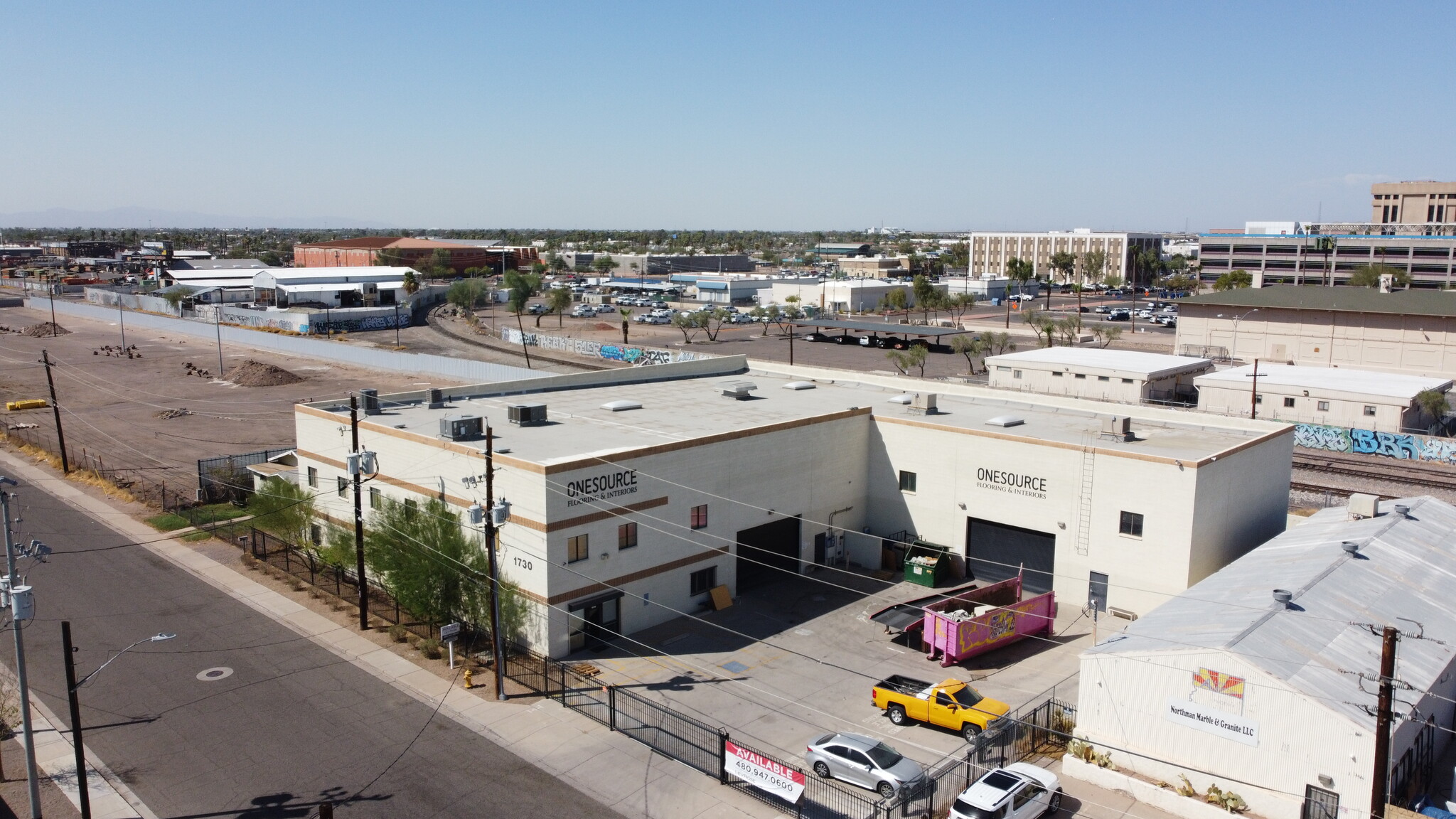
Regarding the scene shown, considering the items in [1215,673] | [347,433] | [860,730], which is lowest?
[860,730]

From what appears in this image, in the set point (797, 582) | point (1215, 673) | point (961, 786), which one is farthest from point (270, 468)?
point (1215, 673)

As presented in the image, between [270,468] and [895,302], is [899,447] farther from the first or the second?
[895,302]

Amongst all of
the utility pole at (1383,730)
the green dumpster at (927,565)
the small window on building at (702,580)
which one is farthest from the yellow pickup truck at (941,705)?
the green dumpster at (927,565)

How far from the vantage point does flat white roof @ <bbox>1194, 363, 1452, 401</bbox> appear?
6209 centimetres

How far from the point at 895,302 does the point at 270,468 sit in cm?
10857

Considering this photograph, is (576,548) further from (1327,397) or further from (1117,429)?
(1327,397)

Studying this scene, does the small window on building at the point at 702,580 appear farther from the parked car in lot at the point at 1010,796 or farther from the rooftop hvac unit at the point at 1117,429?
the rooftop hvac unit at the point at 1117,429

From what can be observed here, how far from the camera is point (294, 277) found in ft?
468

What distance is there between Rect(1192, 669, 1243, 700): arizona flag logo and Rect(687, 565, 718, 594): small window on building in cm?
1567

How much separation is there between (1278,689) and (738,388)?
2686 cm

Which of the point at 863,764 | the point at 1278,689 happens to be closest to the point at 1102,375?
the point at 1278,689

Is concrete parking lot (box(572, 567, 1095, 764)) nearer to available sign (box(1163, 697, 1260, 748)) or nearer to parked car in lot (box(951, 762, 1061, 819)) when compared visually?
parked car in lot (box(951, 762, 1061, 819))

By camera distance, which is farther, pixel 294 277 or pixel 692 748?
pixel 294 277

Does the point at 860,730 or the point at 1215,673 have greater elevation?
the point at 1215,673
